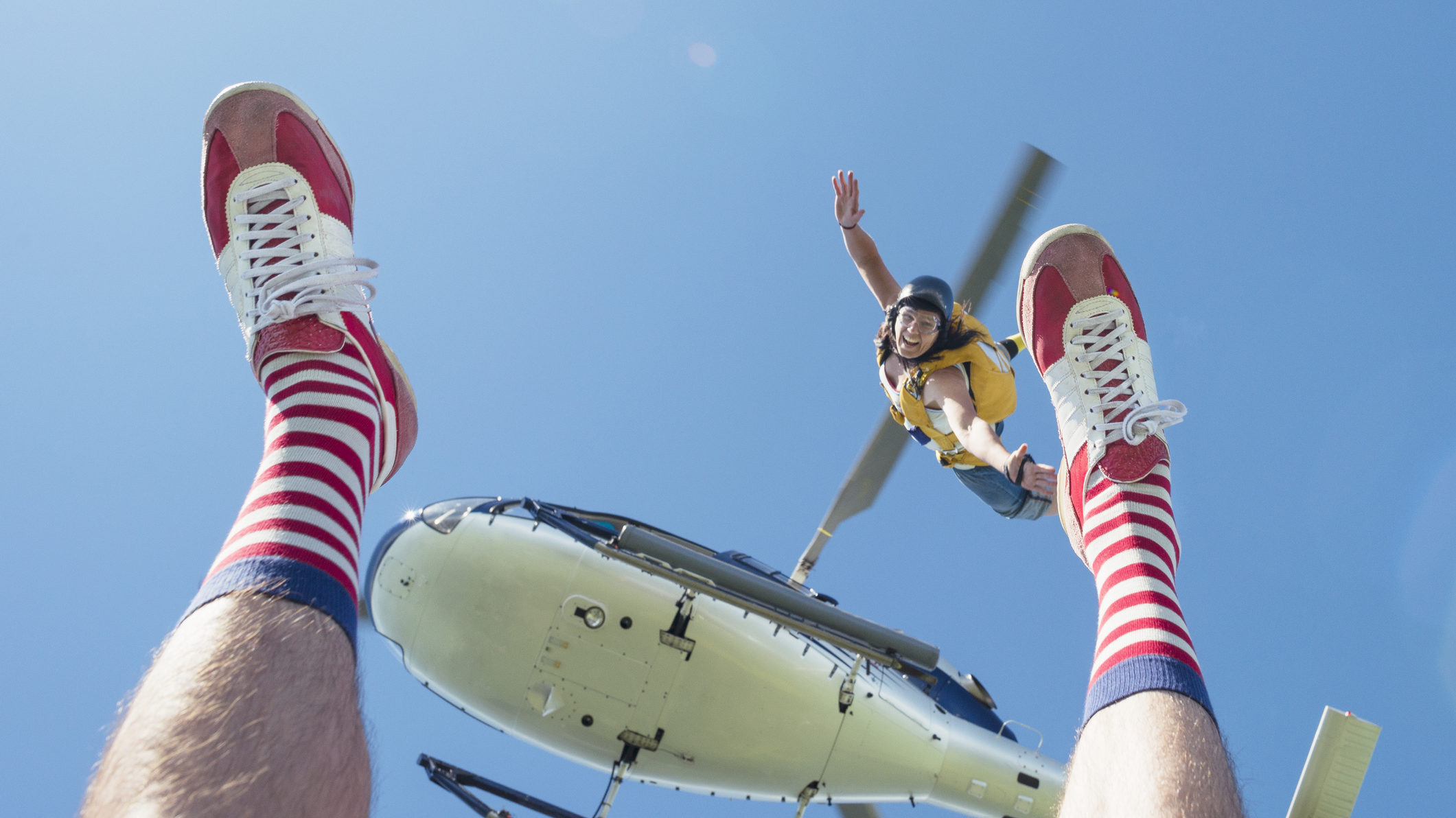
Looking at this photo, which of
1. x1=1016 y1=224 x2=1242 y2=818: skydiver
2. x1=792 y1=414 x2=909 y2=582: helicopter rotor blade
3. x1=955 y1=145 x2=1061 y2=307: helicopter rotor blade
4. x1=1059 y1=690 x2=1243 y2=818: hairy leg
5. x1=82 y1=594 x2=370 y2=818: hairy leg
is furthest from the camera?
x1=792 y1=414 x2=909 y2=582: helicopter rotor blade

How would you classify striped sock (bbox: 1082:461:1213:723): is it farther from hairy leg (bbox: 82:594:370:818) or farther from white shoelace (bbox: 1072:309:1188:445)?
hairy leg (bbox: 82:594:370:818)

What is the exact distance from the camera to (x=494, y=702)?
7273mm

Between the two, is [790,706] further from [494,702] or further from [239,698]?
[239,698]

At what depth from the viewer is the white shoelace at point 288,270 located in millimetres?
4043

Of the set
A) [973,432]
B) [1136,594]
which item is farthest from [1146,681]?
[973,432]

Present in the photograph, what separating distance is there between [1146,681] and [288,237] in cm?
426

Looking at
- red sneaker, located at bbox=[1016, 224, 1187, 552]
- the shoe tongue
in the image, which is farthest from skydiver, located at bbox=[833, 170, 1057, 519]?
the shoe tongue

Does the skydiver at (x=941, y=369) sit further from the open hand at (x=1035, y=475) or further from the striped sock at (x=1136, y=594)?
the striped sock at (x=1136, y=594)

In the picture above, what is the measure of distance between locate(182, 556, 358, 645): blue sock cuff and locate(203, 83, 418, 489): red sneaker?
1263 mm

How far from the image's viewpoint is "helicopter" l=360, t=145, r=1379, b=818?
7039 millimetres

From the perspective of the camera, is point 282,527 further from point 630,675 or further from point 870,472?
point 870,472

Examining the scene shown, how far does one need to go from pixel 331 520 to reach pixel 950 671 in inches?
316

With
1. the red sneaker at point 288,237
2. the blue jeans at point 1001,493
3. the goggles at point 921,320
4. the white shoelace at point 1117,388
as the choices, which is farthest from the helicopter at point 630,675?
the white shoelace at point 1117,388

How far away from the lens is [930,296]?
6.52 metres
